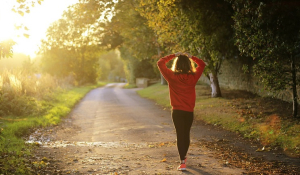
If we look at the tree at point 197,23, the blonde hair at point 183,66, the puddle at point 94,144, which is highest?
the tree at point 197,23

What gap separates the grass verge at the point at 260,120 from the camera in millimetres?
9321

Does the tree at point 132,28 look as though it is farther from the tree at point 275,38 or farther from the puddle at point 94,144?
the puddle at point 94,144

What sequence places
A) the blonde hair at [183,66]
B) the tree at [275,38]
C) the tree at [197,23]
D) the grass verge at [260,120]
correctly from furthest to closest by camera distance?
the tree at [197,23] → the tree at [275,38] → the grass verge at [260,120] → the blonde hair at [183,66]

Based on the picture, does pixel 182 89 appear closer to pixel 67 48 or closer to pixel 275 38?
pixel 275 38

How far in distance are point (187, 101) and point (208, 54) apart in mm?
13979

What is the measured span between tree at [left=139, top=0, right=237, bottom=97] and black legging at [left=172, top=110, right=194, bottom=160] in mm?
10965

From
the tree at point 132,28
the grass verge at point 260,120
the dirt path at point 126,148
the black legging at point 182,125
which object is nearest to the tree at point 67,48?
A: the tree at point 132,28

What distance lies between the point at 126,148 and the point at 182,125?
2851 millimetres

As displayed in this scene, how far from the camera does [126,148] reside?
8.96 meters

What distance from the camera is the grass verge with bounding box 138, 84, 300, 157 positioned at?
9321mm

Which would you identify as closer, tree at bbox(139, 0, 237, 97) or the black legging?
the black legging

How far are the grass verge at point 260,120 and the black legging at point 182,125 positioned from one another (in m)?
3.02

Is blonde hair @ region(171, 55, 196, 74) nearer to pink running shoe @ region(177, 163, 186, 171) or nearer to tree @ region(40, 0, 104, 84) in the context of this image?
pink running shoe @ region(177, 163, 186, 171)

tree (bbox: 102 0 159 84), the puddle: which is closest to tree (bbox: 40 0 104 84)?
tree (bbox: 102 0 159 84)
